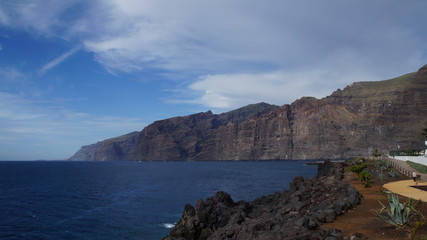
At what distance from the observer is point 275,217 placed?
53.2 feet

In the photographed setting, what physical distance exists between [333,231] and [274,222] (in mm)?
3251

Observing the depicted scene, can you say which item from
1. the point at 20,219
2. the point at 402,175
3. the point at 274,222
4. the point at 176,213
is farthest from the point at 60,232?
the point at 402,175

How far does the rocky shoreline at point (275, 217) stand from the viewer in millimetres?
12234

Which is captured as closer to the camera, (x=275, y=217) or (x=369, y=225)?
(x=369, y=225)

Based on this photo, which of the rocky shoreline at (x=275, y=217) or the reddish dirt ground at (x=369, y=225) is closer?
the reddish dirt ground at (x=369, y=225)

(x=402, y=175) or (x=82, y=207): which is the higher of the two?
(x=402, y=175)

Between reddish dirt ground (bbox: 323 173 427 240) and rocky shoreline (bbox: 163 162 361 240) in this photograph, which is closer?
reddish dirt ground (bbox: 323 173 427 240)

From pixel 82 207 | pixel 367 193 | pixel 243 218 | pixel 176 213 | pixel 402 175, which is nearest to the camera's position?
pixel 243 218

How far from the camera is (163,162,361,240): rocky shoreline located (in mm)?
12234

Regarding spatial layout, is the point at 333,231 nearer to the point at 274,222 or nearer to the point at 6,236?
the point at 274,222

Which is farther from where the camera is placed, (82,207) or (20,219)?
(82,207)

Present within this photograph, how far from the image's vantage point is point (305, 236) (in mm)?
11109

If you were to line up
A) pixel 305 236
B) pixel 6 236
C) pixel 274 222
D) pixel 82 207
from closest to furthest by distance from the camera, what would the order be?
pixel 305 236 → pixel 274 222 → pixel 6 236 → pixel 82 207

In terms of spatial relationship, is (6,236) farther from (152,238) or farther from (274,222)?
(274,222)
